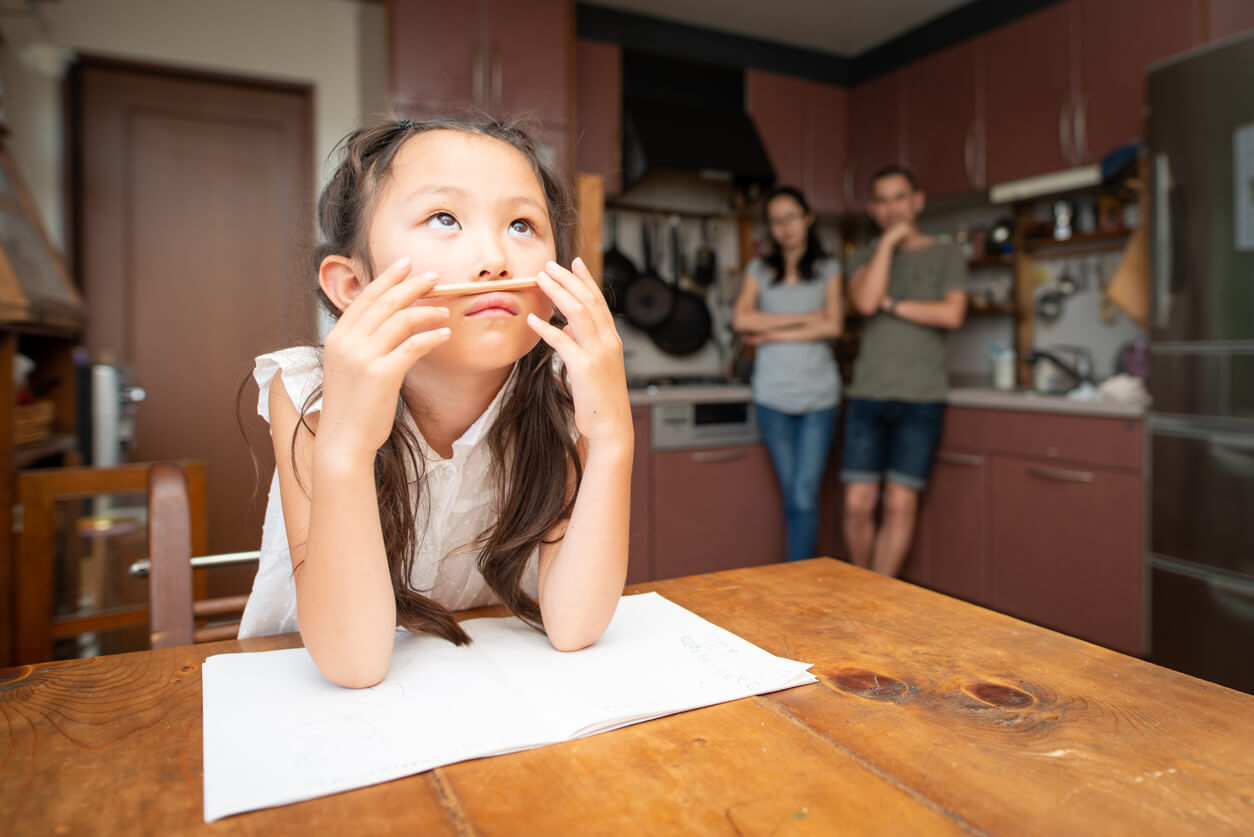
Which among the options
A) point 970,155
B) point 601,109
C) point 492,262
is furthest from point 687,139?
point 492,262

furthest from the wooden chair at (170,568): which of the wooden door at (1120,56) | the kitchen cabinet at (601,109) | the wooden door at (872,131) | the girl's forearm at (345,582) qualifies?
the wooden door at (872,131)

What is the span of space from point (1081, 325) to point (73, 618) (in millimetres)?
3640

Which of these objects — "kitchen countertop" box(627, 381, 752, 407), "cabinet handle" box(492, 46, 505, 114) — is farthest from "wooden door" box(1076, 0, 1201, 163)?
"cabinet handle" box(492, 46, 505, 114)

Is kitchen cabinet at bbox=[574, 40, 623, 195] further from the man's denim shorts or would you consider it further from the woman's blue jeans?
the man's denim shorts

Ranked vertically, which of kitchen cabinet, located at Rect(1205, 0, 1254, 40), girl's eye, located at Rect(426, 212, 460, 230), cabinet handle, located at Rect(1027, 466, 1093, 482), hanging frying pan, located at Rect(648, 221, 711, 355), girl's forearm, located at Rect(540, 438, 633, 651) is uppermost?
kitchen cabinet, located at Rect(1205, 0, 1254, 40)

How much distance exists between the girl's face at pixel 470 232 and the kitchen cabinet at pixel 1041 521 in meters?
2.39

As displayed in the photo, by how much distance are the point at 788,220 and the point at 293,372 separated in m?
2.47

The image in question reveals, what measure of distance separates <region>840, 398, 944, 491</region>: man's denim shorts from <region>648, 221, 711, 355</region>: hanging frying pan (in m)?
0.92

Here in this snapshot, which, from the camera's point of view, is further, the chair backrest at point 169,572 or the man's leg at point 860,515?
the man's leg at point 860,515

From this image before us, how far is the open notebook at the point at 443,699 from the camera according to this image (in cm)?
47

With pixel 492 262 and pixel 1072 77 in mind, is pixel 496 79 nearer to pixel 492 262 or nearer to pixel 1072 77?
pixel 1072 77

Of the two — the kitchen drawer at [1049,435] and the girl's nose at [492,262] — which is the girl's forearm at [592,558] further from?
the kitchen drawer at [1049,435]

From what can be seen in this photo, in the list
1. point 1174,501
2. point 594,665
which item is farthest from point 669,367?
point 594,665

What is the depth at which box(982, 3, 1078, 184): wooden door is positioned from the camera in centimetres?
293
